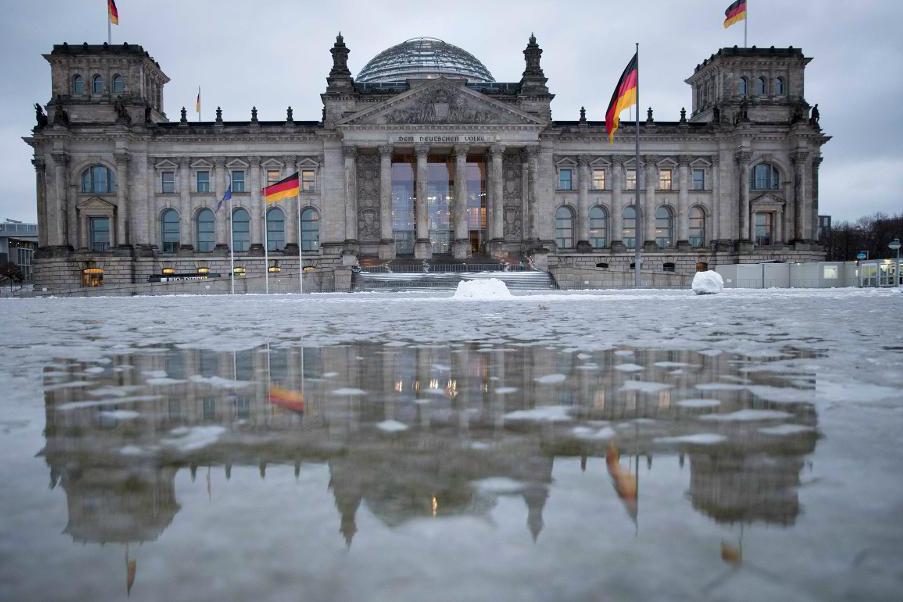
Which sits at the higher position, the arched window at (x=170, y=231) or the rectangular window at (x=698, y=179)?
the rectangular window at (x=698, y=179)

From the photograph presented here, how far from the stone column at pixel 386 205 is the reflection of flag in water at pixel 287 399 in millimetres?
56088

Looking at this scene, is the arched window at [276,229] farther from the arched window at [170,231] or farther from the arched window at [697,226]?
the arched window at [697,226]

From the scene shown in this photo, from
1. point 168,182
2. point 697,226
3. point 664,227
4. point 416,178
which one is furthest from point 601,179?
point 168,182

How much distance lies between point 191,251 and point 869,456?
65.9 meters

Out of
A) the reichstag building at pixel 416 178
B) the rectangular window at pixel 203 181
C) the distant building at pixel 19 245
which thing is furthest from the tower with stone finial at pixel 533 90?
the distant building at pixel 19 245

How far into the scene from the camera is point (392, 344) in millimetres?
8070

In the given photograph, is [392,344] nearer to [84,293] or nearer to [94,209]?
[84,293]

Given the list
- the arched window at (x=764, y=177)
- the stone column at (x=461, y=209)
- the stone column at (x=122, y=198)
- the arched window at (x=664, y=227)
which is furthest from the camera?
the arched window at (x=664, y=227)

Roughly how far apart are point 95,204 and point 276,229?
1557 cm

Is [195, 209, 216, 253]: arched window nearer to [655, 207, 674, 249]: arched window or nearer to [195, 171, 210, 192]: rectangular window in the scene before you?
[195, 171, 210, 192]: rectangular window

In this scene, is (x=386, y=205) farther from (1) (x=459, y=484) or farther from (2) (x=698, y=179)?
(1) (x=459, y=484)

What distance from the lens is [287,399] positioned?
433 centimetres

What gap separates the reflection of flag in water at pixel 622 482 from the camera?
2225 millimetres

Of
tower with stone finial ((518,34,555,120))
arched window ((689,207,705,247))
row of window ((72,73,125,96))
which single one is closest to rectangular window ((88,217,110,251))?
row of window ((72,73,125,96))
